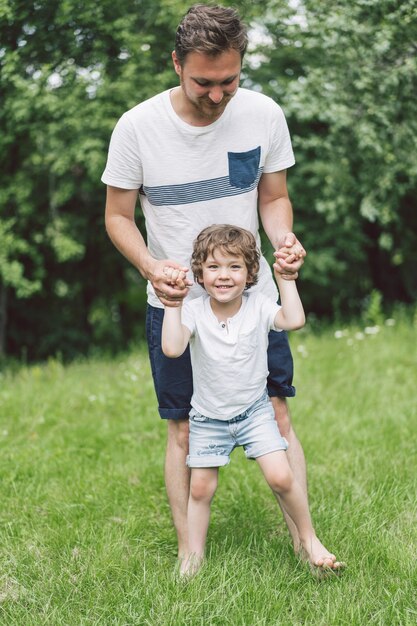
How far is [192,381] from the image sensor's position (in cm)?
304

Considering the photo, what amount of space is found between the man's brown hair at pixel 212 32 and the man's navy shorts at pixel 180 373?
0.94 meters

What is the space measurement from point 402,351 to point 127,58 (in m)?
2.98

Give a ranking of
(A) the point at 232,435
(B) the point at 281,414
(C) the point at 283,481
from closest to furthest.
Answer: (C) the point at 283,481
(A) the point at 232,435
(B) the point at 281,414

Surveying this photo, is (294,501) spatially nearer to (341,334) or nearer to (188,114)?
(188,114)

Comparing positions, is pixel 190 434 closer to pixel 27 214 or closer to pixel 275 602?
pixel 275 602

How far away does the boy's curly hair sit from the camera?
2736 millimetres

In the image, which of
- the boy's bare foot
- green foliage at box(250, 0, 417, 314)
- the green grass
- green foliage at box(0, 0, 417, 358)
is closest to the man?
the green grass

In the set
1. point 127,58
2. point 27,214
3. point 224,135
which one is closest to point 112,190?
point 224,135

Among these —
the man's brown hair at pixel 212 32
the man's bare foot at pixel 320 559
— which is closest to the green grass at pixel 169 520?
the man's bare foot at pixel 320 559

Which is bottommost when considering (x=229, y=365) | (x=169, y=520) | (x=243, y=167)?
(x=169, y=520)

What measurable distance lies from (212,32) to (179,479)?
1.62m

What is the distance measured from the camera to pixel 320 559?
287cm

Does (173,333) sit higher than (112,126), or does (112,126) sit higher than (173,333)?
(173,333)

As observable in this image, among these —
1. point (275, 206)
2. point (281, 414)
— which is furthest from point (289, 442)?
point (275, 206)
